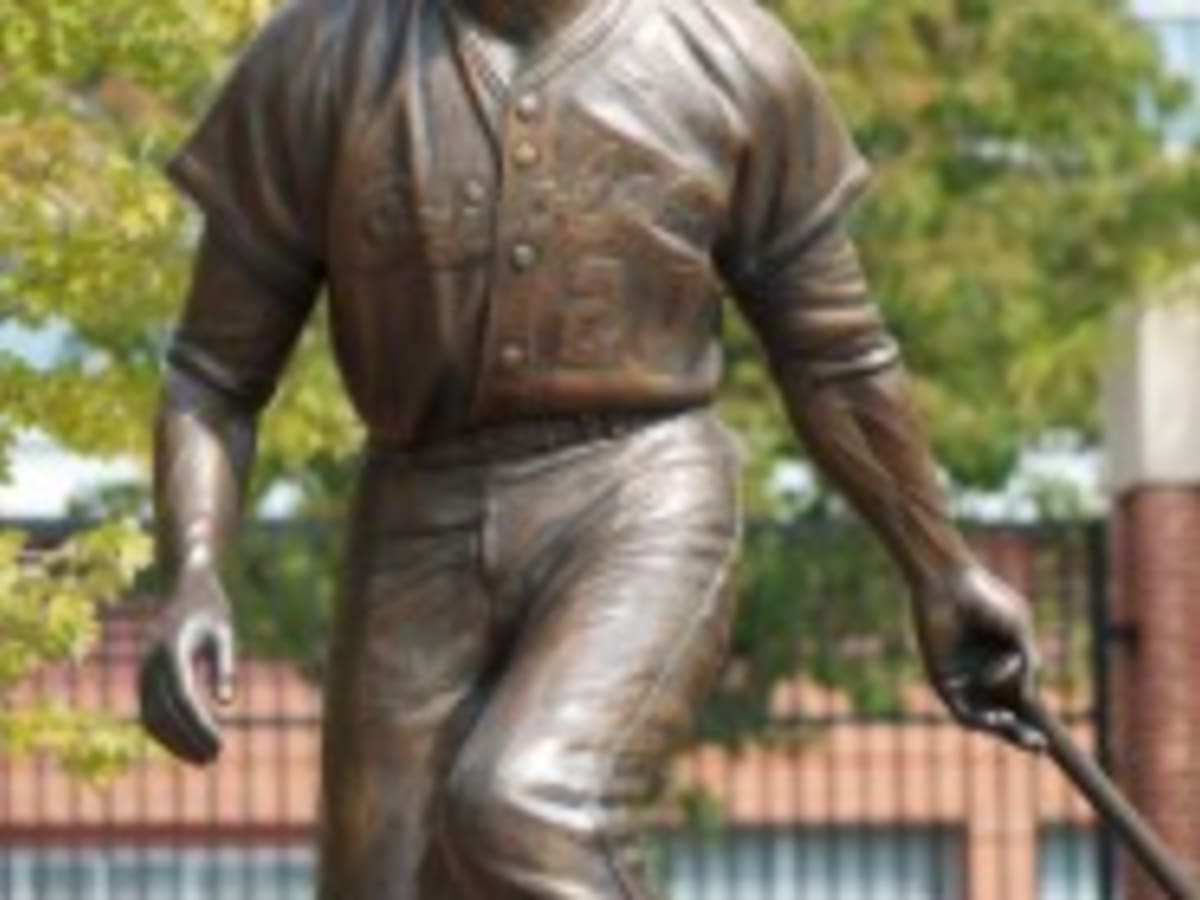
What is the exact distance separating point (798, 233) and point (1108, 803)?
97 centimetres

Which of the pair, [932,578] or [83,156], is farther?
[83,156]

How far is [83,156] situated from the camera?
14930mm

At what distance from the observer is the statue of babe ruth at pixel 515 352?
7.71 m

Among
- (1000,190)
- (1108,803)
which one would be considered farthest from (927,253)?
(1108,803)

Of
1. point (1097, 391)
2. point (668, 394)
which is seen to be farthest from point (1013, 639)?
point (1097, 391)

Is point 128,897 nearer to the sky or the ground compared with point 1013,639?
nearer to the ground

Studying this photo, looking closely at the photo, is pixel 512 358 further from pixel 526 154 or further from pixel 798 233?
pixel 798 233

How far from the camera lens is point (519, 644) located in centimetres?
→ 772

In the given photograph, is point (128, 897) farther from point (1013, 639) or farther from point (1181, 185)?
point (1013, 639)

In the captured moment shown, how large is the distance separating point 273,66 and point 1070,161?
52.5ft

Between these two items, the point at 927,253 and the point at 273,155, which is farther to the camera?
the point at 927,253

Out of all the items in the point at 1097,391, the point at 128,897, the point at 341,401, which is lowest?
the point at 128,897

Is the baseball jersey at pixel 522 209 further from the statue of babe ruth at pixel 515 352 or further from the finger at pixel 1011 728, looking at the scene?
the finger at pixel 1011 728

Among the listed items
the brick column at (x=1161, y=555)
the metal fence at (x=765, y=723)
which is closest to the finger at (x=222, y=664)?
the metal fence at (x=765, y=723)
